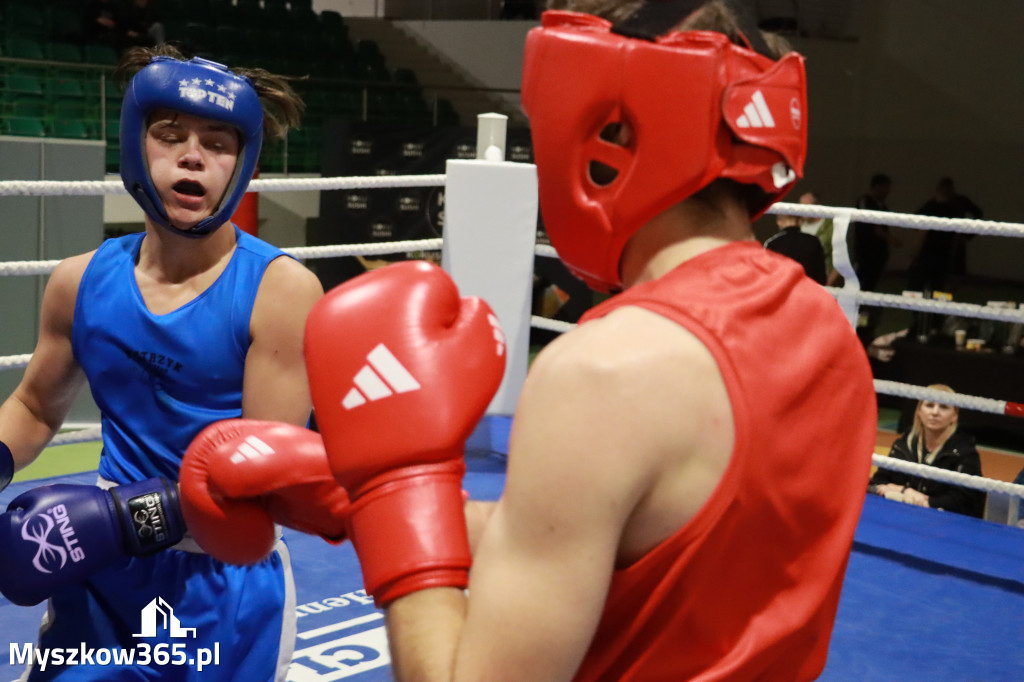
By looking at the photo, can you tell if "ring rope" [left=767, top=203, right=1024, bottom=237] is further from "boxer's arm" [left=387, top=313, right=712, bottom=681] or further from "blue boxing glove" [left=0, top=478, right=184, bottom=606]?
"boxer's arm" [left=387, top=313, right=712, bottom=681]

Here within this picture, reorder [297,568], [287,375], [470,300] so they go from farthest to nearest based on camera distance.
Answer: [297,568]
[287,375]
[470,300]

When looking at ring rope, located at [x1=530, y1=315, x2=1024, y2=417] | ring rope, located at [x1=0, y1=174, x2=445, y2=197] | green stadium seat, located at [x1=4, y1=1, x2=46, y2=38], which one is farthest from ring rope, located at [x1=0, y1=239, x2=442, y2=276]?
green stadium seat, located at [x1=4, y1=1, x2=46, y2=38]

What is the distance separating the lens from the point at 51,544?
145 cm

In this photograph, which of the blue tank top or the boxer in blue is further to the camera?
the blue tank top

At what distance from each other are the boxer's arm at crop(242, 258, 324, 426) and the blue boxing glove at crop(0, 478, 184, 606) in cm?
18

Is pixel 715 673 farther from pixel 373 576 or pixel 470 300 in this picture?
pixel 470 300

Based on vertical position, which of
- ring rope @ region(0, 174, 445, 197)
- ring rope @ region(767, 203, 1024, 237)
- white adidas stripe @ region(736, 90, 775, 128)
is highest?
white adidas stripe @ region(736, 90, 775, 128)

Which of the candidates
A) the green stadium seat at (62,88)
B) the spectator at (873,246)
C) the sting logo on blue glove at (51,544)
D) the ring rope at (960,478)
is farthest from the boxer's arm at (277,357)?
the spectator at (873,246)

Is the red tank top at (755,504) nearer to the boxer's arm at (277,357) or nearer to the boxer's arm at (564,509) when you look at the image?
the boxer's arm at (564,509)

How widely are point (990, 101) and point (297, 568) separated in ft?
29.1

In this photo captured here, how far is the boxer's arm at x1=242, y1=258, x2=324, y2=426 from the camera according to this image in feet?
5.17

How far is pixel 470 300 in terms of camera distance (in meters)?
1.02

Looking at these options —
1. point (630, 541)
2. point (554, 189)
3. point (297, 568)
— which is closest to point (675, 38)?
point (554, 189)

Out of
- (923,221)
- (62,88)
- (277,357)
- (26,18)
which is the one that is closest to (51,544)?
(277,357)
